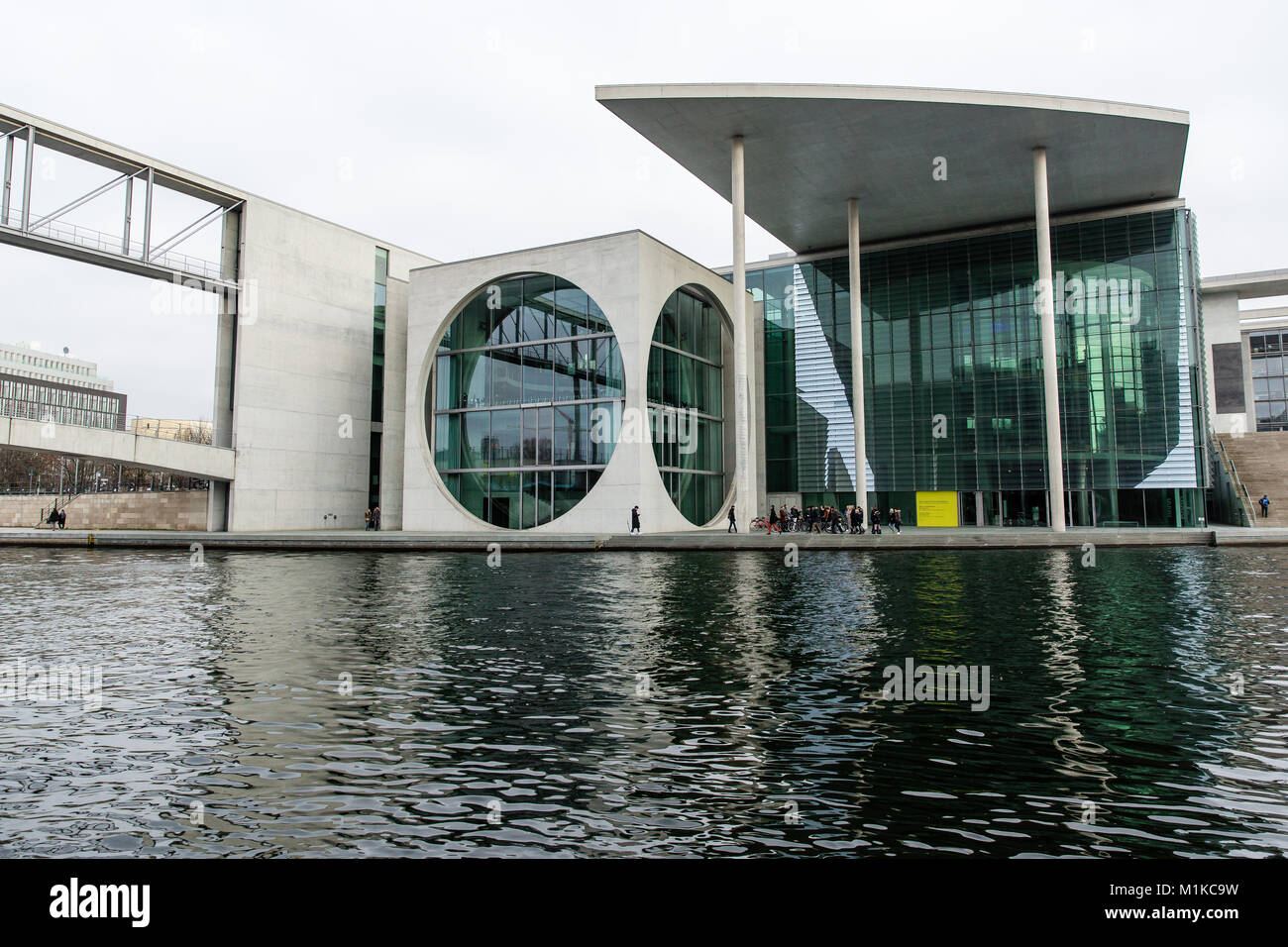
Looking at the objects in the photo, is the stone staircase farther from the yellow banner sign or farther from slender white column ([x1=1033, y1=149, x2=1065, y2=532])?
the yellow banner sign

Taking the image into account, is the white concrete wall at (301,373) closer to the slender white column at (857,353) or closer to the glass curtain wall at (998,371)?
the glass curtain wall at (998,371)

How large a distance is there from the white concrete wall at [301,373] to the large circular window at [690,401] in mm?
15872

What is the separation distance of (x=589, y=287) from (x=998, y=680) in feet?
102

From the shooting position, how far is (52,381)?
88.4 m

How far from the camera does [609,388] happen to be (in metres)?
36.9

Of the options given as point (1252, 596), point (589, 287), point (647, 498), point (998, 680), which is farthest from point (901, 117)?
point (998, 680)

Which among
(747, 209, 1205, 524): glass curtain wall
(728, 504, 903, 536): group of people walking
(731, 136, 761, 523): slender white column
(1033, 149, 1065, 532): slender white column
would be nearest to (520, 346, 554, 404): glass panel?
(731, 136, 761, 523): slender white column

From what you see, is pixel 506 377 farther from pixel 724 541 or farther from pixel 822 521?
pixel 822 521

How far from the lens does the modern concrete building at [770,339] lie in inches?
1361

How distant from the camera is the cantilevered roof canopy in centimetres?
3158

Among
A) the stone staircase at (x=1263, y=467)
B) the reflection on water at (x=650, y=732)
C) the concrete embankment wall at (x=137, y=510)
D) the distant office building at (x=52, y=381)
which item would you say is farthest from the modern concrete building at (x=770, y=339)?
the distant office building at (x=52, y=381)

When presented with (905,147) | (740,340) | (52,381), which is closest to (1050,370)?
(905,147)

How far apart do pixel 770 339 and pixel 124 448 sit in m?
30.7

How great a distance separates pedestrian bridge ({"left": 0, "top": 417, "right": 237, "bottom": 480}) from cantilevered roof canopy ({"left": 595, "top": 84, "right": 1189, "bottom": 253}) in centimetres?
Answer: 2227
